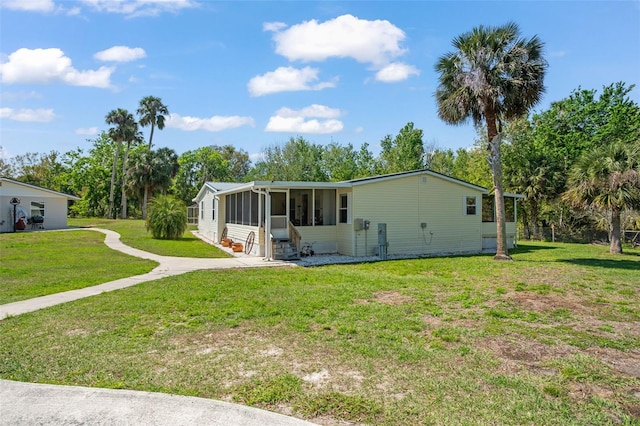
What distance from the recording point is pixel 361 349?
463cm

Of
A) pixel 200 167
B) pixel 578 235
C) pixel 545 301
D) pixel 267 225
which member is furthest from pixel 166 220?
pixel 200 167

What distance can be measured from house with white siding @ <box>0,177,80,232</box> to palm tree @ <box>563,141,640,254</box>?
31094 mm

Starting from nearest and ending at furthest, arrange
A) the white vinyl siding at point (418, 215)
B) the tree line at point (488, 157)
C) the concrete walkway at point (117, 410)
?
1. the concrete walkway at point (117, 410)
2. the tree line at point (488, 157)
3. the white vinyl siding at point (418, 215)

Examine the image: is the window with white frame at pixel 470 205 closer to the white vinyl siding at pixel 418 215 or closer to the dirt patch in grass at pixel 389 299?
the white vinyl siding at pixel 418 215

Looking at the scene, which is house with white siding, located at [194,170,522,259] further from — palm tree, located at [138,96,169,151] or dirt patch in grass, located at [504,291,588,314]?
palm tree, located at [138,96,169,151]

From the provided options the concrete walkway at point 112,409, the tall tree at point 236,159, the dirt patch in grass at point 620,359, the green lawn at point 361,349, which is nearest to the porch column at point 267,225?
the green lawn at point 361,349

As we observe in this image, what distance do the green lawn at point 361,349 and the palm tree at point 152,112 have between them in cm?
4402

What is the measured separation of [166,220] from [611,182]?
67.5ft

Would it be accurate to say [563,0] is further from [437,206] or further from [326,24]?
[437,206]

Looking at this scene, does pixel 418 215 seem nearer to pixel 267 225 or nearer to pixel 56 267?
pixel 267 225

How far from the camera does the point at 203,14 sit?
10695 millimetres

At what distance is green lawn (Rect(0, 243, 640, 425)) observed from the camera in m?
3.40

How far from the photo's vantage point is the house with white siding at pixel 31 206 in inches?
979

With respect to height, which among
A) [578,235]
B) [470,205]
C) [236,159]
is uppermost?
[236,159]
